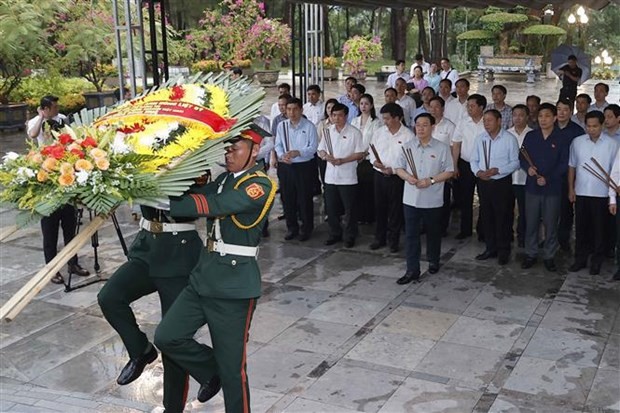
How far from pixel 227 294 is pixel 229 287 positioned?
0.11 ft

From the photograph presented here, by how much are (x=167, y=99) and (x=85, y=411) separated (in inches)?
70.9

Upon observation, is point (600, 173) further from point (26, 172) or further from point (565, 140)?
point (26, 172)

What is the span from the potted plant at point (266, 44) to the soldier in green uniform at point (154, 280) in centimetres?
2562

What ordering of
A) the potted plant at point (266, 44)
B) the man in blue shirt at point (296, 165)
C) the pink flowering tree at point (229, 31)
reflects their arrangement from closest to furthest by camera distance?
the man in blue shirt at point (296, 165), the potted plant at point (266, 44), the pink flowering tree at point (229, 31)

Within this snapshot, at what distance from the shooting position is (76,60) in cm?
1773

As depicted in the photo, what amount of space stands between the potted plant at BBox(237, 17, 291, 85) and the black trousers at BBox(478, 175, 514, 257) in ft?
74.8

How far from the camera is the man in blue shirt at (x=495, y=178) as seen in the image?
6.88 metres

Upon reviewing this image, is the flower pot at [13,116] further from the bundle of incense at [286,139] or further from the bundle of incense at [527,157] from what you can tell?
the bundle of incense at [527,157]

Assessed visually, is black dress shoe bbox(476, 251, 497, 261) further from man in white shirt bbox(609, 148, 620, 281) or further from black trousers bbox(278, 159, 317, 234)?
black trousers bbox(278, 159, 317, 234)

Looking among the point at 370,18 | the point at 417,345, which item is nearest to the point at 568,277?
the point at 417,345

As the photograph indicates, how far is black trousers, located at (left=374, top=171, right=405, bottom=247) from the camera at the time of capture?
7.55m

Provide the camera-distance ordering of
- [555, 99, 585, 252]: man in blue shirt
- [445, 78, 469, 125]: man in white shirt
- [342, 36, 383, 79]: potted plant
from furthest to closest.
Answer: [342, 36, 383, 79]: potted plant → [445, 78, 469, 125]: man in white shirt → [555, 99, 585, 252]: man in blue shirt

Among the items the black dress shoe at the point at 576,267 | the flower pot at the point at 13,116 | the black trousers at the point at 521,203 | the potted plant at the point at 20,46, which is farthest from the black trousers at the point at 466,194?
the flower pot at the point at 13,116

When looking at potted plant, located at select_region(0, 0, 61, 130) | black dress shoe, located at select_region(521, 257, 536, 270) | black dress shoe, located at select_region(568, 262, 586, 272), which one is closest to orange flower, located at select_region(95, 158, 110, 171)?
black dress shoe, located at select_region(521, 257, 536, 270)
